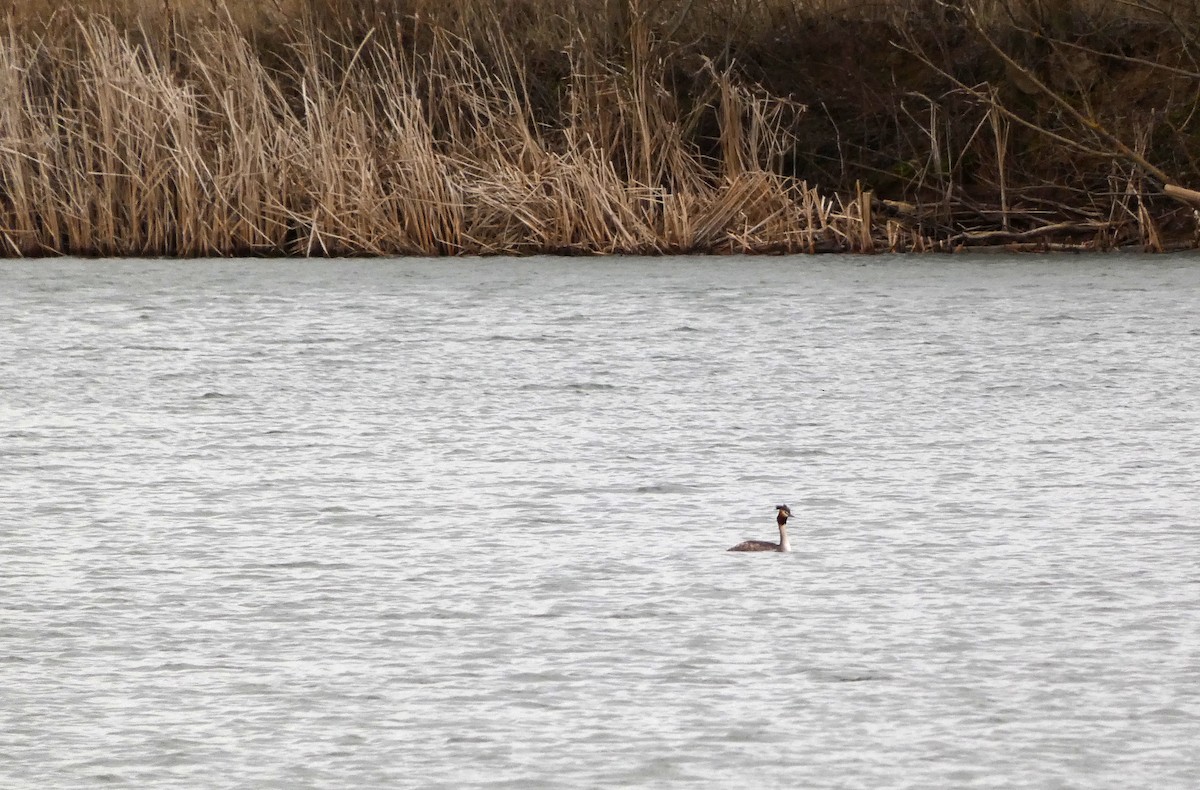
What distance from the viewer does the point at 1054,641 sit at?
456cm

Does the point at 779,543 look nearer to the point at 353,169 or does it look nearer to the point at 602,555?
the point at 602,555

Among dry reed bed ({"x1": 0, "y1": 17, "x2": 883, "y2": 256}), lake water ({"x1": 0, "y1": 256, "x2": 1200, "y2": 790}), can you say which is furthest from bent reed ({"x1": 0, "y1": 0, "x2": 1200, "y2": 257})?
lake water ({"x1": 0, "y1": 256, "x2": 1200, "y2": 790})

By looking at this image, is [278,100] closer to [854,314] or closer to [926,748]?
[854,314]

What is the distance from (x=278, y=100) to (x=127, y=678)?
37.5ft

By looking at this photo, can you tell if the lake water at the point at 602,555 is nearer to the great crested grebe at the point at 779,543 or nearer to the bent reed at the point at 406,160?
the great crested grebe at the point at 779,543

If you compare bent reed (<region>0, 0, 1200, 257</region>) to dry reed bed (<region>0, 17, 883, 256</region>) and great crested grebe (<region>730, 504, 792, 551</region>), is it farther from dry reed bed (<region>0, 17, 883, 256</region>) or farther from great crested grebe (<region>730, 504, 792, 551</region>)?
great crested grebe (<region>730, 504, 792, 551</region>)

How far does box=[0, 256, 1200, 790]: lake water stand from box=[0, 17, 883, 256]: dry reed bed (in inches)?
135

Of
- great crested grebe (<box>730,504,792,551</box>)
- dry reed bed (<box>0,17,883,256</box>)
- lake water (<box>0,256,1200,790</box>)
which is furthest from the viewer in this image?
dry reed bed (<box>0,17,883,256</box>)

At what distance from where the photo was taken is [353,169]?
47.2 feet

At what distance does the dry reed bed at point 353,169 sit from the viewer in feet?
47.3

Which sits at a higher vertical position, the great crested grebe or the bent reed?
the bent reed

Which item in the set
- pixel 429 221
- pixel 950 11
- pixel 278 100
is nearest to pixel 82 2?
pixel 278 100

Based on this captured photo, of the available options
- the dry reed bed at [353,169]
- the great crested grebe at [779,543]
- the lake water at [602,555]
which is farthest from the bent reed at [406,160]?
the great crested grebe at [779,543]

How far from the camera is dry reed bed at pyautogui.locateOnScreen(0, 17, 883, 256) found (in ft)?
47.3
